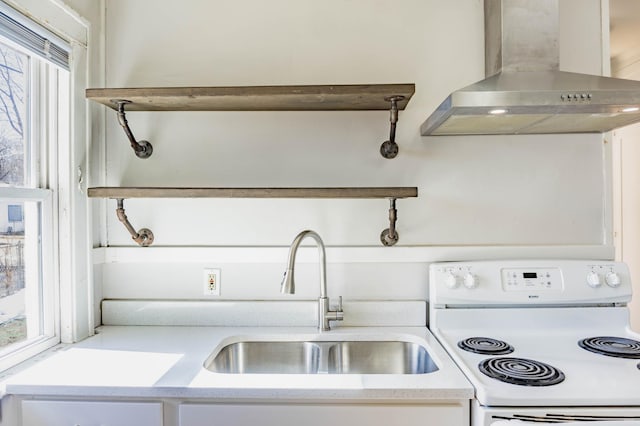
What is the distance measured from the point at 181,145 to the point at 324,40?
76 centimetres

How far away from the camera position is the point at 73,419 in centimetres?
109

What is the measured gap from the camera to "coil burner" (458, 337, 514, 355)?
128cm

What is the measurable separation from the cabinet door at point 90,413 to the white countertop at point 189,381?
33 millimetres

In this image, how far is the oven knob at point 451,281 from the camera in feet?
4.84

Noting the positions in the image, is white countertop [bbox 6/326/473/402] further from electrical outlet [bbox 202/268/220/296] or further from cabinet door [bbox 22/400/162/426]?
electrical outlet [bbox 202/268/220/296]

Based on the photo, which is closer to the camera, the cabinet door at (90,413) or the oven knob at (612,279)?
the cabinet door at (90,413)

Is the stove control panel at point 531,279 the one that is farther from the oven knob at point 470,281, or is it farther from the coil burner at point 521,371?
the coil burner at point 521,371

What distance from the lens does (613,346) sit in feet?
4.32

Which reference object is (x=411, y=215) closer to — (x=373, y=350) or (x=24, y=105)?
(x=373, y=350)

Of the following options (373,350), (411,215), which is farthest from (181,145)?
(373,350)

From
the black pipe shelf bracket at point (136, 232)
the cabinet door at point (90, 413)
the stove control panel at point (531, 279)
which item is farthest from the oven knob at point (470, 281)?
the black pipe shelf bracket at point (136, 232)

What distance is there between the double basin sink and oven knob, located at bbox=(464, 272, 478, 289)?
32 cm

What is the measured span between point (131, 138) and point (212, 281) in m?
0.68

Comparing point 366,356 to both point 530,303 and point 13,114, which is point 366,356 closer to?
point 530,303
